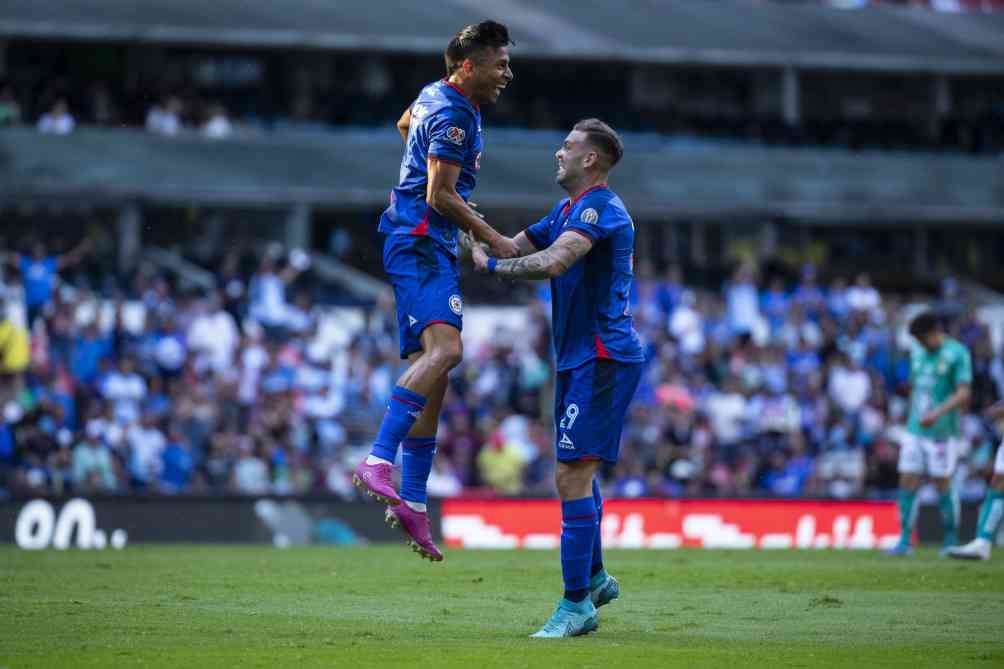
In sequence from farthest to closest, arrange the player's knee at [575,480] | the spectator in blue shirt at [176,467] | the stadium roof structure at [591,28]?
the stadium roof structure at [591,28] → the spectator in blue shirt at [176,467] → the player's knee at [575,480]

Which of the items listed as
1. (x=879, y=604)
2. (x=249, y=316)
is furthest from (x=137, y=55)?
(x=879, y=604)

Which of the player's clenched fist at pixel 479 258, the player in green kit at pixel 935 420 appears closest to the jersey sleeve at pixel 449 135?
the player's clenched fist at pixel 479 258

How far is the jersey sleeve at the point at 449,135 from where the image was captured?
10734mm

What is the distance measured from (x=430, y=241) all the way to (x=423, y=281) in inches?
10.2

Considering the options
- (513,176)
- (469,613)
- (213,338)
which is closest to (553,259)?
(469,613)

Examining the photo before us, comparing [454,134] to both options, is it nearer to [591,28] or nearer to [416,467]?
[416,467]

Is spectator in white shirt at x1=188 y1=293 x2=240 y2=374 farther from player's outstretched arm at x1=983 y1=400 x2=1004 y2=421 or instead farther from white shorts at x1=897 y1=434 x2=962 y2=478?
player's outstretched arm at x1=983 y1=400 x2=1004 y2=421

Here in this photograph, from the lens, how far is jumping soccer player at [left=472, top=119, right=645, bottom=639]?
10.0m

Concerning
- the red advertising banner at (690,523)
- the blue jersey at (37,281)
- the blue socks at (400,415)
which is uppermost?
the blue socks at (400,415)

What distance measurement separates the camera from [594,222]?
10078mm

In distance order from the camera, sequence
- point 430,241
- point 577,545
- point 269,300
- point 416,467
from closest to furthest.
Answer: point 577,545, point 430,241, point 416,467, point 269,300

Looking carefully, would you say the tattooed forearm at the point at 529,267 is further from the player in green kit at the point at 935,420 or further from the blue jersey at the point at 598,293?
the player in green kit at the point at 935,420

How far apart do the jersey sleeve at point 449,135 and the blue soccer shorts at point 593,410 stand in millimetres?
1587

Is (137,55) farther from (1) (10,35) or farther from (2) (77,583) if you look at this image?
(2) (77,583)
